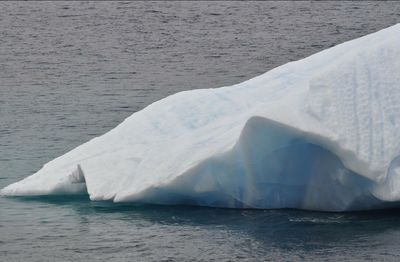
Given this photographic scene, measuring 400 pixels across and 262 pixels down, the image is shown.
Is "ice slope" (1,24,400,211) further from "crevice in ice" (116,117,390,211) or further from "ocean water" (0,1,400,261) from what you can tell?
"ocean water" (0,1,400,261)

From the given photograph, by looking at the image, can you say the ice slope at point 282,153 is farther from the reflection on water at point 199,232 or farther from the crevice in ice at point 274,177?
the reflection on water at point 199,232

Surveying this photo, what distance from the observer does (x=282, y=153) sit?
13.6 metres

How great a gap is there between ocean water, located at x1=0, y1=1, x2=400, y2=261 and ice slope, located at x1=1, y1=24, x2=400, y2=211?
9.6 inches

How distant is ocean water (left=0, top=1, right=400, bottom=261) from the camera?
1282cm

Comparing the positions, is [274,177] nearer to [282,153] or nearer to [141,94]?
[282,153]

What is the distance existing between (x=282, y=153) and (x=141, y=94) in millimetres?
12099

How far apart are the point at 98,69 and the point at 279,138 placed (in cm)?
1673

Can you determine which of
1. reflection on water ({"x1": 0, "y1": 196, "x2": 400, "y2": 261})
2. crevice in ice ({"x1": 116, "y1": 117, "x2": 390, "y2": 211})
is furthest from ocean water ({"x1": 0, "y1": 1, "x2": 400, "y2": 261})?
crevice in ice ({"x1": 116, "y1": 117, "x2": 390, "y2": 211})

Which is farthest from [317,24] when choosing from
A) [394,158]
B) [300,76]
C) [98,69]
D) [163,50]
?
[394,158]

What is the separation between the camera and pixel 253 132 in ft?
43.9

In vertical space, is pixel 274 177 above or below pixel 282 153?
below

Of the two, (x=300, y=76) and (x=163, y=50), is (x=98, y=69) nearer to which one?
(x=163, y=50)

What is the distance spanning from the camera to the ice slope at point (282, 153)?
43.2 ft

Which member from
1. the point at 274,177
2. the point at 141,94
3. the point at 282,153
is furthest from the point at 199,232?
the point at 141,94
